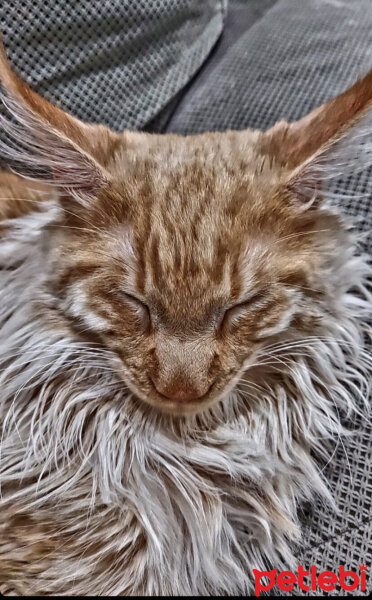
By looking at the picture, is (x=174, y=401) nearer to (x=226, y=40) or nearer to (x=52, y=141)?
(x=52, y=141)

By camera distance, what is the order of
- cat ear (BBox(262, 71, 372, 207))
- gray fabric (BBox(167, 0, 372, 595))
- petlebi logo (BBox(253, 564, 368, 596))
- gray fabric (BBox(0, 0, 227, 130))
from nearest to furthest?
cat ear (BBox(262, 71, 372, 207)) → petlebi logo (BBox(253, 564, 368, 596)) → gray fabric (BBox(0, 0, 227, 130)) → gray fabric (BBox(167, 0, 372, 595))

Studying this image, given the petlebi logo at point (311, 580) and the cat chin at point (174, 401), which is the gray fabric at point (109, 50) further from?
the petlebi logo at point (311, 580)

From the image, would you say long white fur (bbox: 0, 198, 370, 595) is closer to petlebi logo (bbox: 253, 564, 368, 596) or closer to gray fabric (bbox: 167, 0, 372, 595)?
petlebi logo (bbox: 253, 564, 368, 596)

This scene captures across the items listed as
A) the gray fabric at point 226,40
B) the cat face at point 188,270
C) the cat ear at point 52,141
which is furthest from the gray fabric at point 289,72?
the cat ear at point 52,141

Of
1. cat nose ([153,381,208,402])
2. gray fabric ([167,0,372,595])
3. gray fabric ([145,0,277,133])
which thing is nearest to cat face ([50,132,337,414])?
cat nose ([153,381,208,402])

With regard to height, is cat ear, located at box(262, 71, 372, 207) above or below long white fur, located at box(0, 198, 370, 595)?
above

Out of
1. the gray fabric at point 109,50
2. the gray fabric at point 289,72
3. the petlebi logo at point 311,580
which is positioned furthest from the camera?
the gray fabric at point 289,72
